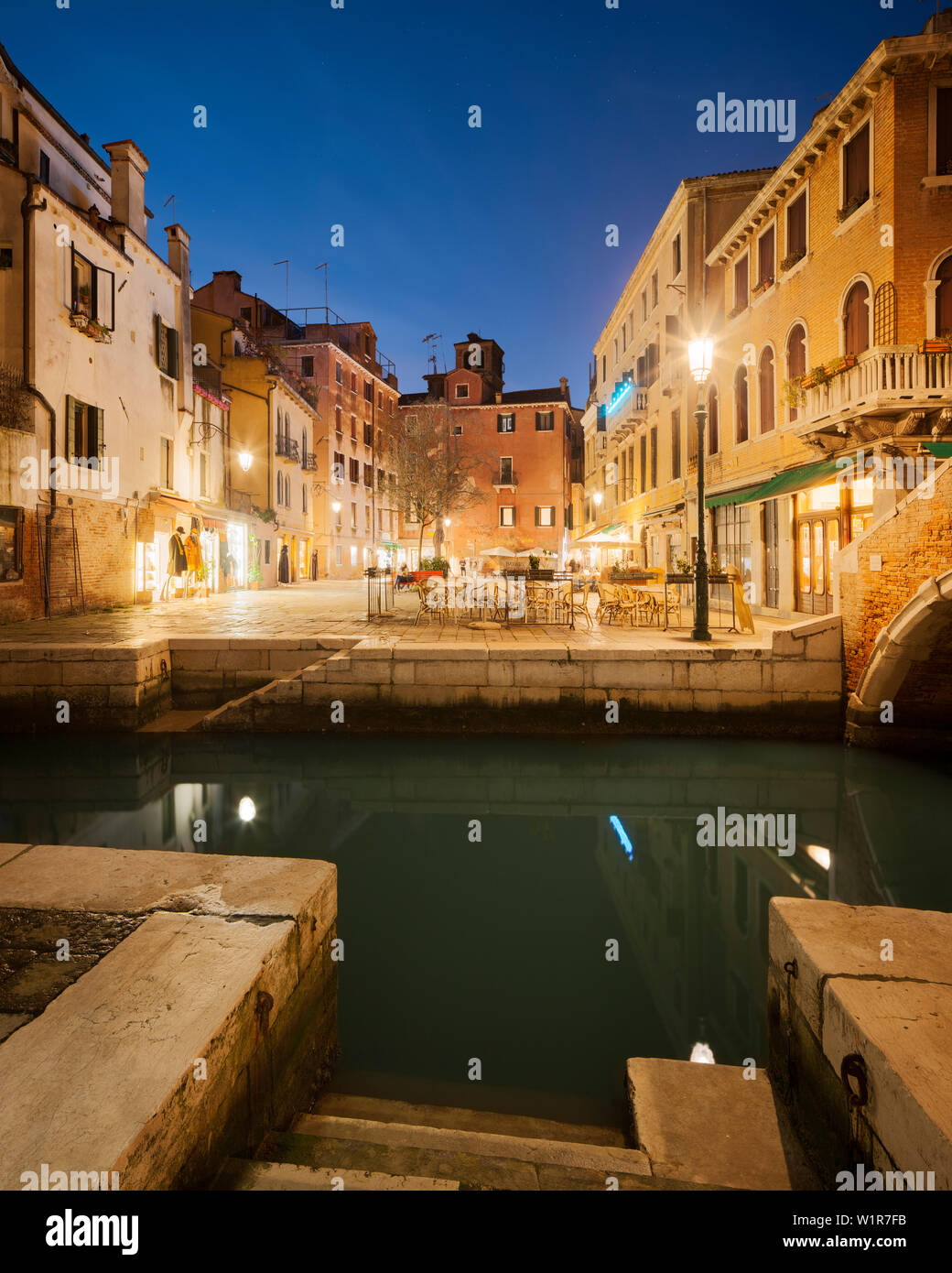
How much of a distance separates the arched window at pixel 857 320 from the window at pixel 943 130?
74.0 inches

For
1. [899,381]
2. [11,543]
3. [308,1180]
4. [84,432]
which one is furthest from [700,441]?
[84,432]

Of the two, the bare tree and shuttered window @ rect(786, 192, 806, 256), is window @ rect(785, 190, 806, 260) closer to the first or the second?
shuttered window @ rect(786, 192, 806, 256)

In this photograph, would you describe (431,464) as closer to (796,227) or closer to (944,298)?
(796,227)

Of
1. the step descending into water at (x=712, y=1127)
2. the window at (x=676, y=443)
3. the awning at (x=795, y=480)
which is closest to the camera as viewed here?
the step descending into water at (x=712, y=1127)

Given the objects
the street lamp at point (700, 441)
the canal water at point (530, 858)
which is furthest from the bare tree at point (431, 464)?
the canal water at point (530, 858)

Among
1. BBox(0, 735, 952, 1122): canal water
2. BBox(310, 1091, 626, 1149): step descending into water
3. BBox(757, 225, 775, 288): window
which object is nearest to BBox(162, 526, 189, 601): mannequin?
BBox(0, 735, 952, 1122): canal water

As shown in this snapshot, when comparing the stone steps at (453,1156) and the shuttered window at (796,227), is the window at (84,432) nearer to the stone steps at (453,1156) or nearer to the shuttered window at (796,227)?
the shuttered window at (796,227)

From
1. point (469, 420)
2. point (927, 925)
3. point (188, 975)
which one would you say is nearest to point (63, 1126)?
point (188, 975)

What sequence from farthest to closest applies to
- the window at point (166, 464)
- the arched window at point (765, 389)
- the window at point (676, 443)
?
the window at point (676, 443)
the window at point (166, 464)
the arched window at point (765, 389)

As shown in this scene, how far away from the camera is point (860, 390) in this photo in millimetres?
11531

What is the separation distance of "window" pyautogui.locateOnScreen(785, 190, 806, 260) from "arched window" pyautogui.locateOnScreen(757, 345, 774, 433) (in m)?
1.92

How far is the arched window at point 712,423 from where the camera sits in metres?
19.1

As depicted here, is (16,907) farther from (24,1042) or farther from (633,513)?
(633,513)
